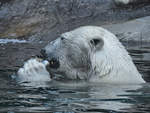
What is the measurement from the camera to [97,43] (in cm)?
592

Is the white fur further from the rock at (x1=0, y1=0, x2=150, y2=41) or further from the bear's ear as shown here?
the rock at (x1=0, y1=0, x2=150, y2=41)

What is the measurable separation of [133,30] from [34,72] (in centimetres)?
757

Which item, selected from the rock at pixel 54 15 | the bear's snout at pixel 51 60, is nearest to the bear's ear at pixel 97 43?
the bear's snout at pixel 51 60

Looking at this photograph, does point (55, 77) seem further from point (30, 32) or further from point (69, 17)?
point (69, 17)

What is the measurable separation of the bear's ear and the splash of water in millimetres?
762

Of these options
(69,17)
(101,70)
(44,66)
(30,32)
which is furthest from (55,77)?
(69,17)

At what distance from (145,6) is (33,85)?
37.9 ft

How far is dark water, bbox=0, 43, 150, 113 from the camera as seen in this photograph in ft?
14.0

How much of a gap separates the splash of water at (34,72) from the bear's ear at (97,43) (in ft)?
2.50

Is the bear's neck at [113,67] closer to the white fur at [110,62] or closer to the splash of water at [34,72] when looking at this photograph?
the white fur at [110,62]

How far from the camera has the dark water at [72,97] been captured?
4.26m

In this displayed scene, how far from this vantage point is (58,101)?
464 cm

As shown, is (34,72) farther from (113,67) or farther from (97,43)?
(113,67)

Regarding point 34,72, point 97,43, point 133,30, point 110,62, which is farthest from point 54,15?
point 110,62
